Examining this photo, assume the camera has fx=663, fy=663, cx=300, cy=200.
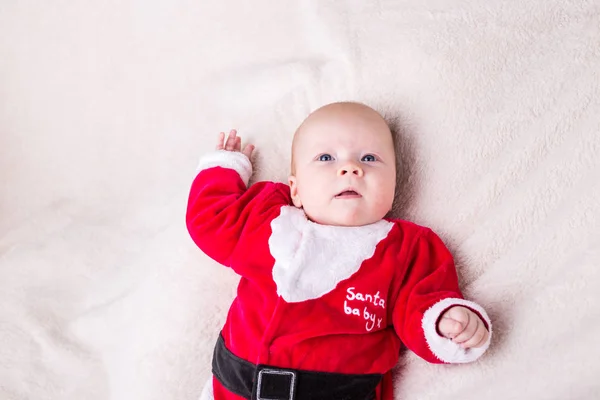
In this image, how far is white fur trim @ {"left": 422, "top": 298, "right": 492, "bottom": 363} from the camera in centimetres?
100

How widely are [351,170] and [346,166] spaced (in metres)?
0.01

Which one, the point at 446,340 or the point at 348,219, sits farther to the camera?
the point at 348,219

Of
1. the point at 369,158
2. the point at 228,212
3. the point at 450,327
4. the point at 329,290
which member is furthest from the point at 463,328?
the point at 228,212

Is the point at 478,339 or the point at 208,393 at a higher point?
the point at 478,339

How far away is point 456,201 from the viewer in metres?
1.15

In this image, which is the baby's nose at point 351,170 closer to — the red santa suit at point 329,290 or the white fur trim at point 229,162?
the red santa suit at point 329,290

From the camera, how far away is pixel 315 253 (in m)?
1.10

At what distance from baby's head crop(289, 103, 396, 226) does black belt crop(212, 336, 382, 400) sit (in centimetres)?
25

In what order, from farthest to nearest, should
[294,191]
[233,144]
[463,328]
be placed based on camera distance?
[233,144] < [294,191] < [463,328]

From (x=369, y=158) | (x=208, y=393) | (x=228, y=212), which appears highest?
(x=369, y=158)

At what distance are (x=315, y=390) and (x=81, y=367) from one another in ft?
1.61

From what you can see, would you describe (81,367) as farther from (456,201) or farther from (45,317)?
(456,201)

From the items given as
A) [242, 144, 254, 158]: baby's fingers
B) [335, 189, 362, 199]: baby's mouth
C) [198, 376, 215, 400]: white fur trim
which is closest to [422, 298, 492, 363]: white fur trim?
[335, 189, 362, 199]: baby's mouth

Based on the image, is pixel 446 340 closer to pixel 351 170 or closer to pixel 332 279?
pixel 332 279
